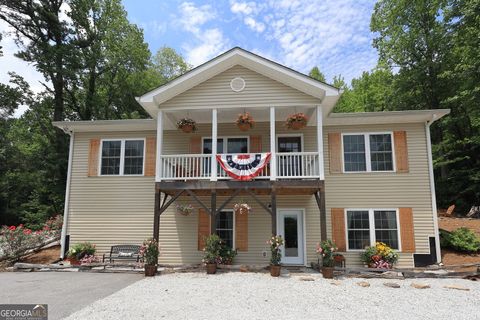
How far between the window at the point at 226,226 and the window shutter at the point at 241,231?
0.24 meters

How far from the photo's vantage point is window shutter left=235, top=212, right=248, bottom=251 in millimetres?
10664

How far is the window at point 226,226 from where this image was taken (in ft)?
35.9

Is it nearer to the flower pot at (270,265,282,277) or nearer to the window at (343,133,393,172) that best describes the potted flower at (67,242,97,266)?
the flower pot at (270,265,282,277)

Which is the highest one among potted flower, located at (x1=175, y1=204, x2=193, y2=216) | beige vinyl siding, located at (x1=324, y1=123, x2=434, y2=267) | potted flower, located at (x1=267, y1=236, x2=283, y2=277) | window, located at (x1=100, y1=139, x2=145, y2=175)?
window, located at (x1=100, y1=139, x2=145, y2=175)

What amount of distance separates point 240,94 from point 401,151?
6.15 m

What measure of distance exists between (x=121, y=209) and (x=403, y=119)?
11.1 metres

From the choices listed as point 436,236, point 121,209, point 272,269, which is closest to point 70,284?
point 121,209

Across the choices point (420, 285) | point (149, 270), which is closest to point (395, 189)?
point (420, 285)

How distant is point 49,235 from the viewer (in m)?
13.2

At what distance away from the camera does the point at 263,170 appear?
10203mm

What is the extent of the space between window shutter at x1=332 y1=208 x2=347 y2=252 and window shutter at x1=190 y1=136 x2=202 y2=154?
18.2 ft

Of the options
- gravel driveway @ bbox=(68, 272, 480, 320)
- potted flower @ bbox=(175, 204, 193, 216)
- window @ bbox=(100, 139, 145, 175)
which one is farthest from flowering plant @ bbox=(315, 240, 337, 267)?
window @ bbox=(100, 139, 145, 175)

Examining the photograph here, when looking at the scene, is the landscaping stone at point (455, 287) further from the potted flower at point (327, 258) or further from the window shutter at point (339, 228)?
the window shutter at point (339, 228)

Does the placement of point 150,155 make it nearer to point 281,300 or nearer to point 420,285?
point 281,300
